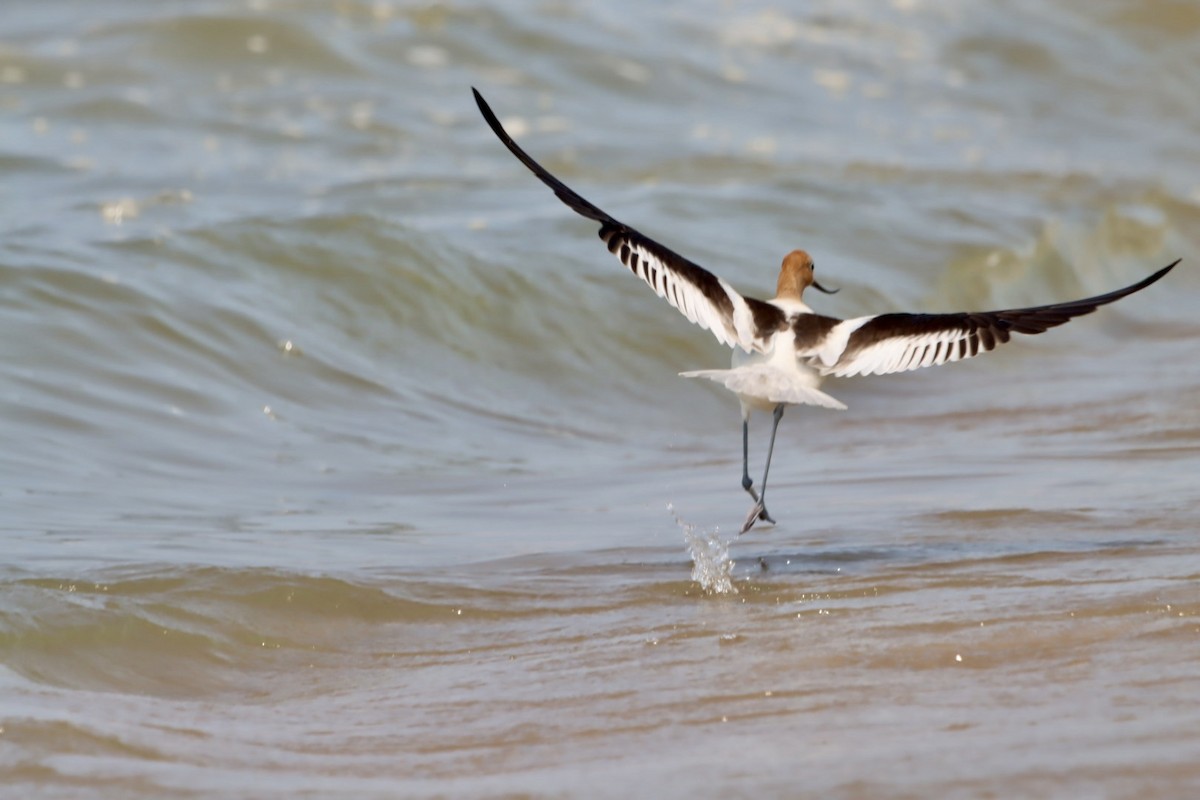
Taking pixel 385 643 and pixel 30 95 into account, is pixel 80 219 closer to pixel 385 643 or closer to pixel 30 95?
pixel 30 95

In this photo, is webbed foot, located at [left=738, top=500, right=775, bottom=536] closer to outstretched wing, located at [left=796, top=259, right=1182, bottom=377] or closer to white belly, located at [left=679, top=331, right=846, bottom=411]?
white belly, located at [left=679, top=331, right=846, bottom=411]

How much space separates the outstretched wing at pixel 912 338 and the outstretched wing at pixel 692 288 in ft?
0.67

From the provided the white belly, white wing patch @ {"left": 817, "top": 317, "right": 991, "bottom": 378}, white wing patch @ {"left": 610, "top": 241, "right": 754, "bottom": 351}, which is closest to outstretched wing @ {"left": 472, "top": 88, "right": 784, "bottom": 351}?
white wing patch @ {"left": 610, "top": 241, "right": 754, "bottom": 351}

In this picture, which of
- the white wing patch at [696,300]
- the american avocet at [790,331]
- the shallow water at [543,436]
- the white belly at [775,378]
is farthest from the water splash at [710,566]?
the white wing patch at [696,300]

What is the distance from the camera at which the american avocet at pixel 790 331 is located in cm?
630

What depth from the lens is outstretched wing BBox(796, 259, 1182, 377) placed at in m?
6.25

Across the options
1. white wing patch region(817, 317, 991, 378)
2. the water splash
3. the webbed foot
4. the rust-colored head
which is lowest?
the water splash

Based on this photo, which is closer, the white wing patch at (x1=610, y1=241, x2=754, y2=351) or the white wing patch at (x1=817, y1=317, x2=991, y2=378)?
the white wing patch at (x1=817, y1=317, x2=991, y2=378)

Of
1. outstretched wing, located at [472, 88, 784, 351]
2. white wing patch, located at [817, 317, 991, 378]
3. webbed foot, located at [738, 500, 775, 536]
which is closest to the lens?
white wing patch, located at [817, 317, 991, 378]

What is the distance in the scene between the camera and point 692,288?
21.8 feet

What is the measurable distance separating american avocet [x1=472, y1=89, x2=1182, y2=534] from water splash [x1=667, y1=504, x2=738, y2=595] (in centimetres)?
22

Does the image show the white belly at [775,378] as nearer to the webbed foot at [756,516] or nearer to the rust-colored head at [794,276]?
the webbed foot at [756,516]

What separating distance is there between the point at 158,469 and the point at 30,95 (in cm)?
863

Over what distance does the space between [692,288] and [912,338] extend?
821 millimetres
